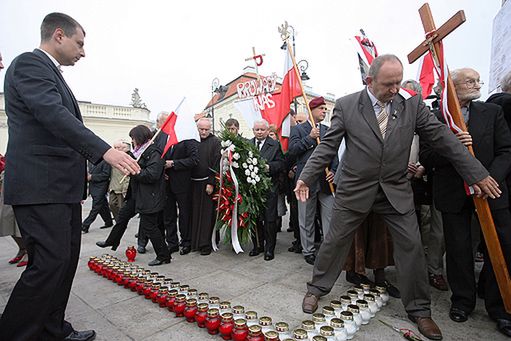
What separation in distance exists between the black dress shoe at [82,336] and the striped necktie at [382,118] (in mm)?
2754

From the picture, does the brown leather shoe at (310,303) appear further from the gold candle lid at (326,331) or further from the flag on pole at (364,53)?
the flag on pole at (364,53)

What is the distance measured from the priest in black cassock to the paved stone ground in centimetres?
27

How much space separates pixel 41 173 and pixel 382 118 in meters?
2.55

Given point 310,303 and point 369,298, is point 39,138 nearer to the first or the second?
point 310,303

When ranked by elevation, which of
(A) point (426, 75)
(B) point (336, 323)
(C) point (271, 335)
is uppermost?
(A) point (426, 75)

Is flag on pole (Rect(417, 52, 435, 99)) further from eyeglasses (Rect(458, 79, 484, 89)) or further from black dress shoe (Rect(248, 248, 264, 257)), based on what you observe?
black dress shoe (Rect(248, 248, 264, 257))

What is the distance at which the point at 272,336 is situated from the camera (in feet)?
6.37

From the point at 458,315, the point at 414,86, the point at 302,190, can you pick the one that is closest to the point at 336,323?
the point at 302,190

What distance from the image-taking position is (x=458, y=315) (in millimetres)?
2492

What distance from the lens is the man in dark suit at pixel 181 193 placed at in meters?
4.73

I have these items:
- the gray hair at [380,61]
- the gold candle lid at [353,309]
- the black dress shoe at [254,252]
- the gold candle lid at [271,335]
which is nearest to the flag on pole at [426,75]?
the gray hair at [380,61]

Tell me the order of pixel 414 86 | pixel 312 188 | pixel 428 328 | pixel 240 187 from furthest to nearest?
pixel 240 187, pixel 312 188, pixel 414 86, pixel 428 328

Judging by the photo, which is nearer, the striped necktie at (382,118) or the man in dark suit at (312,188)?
the striped necktie at (382,118)

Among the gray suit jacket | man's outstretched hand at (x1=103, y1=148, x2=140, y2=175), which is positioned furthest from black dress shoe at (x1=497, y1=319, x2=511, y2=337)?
man's outstretched hand at (x1=103, y1=148, x2=140, y2=175)
